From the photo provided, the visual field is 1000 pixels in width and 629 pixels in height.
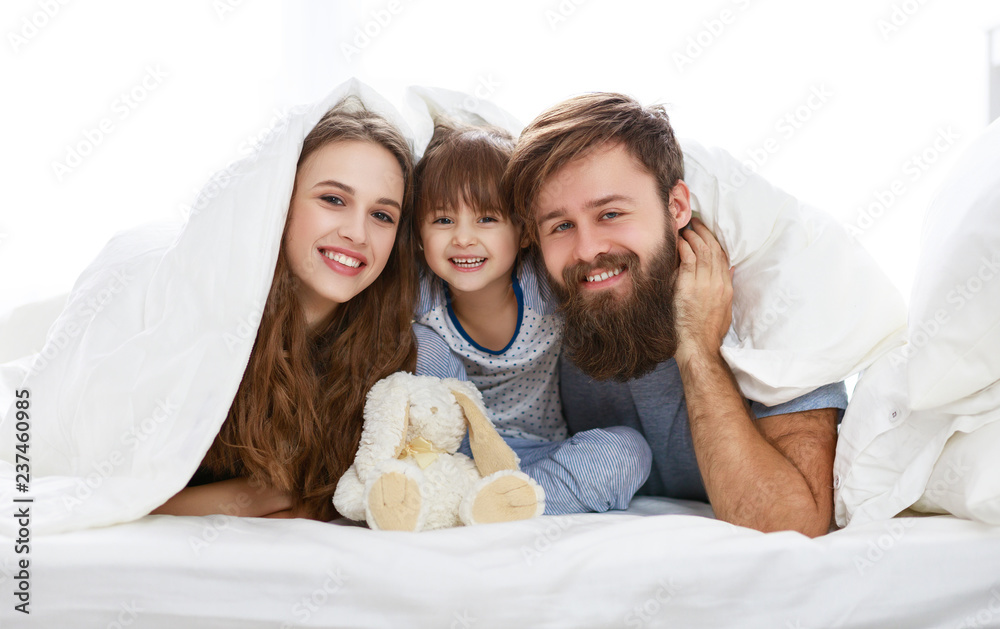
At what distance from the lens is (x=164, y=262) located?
114cm

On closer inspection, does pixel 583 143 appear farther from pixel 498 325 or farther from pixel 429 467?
pixel 429 467

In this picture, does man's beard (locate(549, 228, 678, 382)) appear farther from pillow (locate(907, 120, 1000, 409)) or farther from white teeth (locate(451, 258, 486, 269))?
pillow (locate(907, 120, 1000, 409))

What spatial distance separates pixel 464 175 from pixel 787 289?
667 mm

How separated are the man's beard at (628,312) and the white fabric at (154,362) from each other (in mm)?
593

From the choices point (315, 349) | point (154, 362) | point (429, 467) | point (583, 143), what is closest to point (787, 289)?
point (583, 143)

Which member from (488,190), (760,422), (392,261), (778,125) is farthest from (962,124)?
(392,261)

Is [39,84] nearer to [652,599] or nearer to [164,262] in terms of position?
[164,262]

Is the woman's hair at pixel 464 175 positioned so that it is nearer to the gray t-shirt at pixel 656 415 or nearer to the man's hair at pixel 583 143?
the man's hair at pixel 583 143

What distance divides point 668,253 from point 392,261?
0.60 m

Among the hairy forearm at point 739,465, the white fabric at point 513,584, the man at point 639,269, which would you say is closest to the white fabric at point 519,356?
the man at point 639,269

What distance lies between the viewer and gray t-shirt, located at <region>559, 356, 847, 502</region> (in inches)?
56.5

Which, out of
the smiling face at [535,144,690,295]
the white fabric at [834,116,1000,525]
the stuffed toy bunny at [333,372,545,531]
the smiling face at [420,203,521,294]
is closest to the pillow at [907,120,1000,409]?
the white fabric at [834,116,1000,525]

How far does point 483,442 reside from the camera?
122cm

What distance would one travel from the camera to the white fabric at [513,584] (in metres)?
0.86
